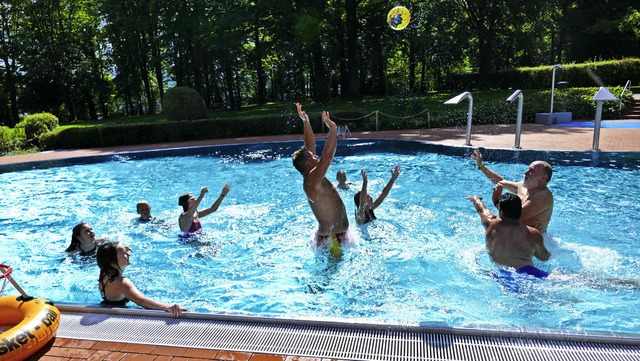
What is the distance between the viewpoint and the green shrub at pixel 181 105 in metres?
19.8

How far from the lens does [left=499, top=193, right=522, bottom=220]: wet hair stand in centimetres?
422

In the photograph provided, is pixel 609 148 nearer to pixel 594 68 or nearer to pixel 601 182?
pixel 601 182

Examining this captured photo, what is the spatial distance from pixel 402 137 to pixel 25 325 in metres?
13.1

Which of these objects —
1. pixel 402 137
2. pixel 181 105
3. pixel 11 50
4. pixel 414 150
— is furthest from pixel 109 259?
pixel 11 50

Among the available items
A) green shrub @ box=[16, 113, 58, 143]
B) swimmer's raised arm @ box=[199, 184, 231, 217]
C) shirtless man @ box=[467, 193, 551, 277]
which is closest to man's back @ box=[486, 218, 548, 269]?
shirtless man @ box=[467, 193, 551, 277]

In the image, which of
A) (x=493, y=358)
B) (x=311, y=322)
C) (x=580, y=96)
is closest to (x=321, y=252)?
(x=311, y=322)

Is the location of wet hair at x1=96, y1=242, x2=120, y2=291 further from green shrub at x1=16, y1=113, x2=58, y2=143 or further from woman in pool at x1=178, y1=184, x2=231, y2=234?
green shrub at x1=16, y1=113, x2=58, y2=143

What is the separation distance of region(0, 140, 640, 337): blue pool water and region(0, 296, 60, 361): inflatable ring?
1.27m

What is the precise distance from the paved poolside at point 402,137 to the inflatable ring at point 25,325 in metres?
0.12

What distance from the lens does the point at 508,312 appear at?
435 centimetres

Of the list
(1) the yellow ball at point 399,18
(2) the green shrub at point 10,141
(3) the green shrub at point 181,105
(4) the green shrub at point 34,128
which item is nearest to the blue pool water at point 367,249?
(1) the yellow ball at point 399,18

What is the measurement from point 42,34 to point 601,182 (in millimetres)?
41203

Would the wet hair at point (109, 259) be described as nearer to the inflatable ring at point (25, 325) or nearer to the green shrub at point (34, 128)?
the inflatable ring at point (25, 325)

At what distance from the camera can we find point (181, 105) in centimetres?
1980
